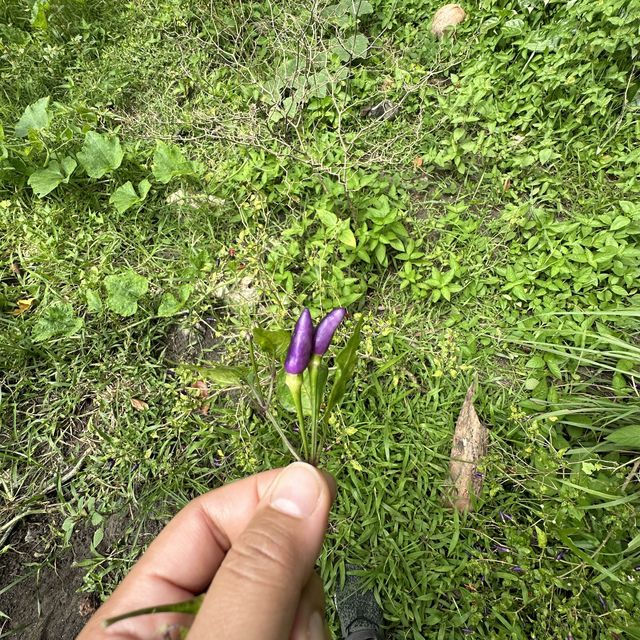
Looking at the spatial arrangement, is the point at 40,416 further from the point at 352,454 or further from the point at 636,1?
the point at 636,1

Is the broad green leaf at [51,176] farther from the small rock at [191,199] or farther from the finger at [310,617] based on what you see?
the finger at [310,617]

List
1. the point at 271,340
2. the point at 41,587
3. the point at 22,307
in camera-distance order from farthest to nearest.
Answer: the point at 22,307, the point at 41,587, the point at 271,340

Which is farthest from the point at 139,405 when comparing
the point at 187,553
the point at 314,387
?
the point at 314,387

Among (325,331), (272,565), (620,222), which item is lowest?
(620,222)

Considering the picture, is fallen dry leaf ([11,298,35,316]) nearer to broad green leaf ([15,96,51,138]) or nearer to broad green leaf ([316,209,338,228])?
broad green leaf ([15,96,51,138])

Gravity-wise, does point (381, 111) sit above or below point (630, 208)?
above

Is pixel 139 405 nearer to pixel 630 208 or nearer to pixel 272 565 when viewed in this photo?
pixel 272 565
